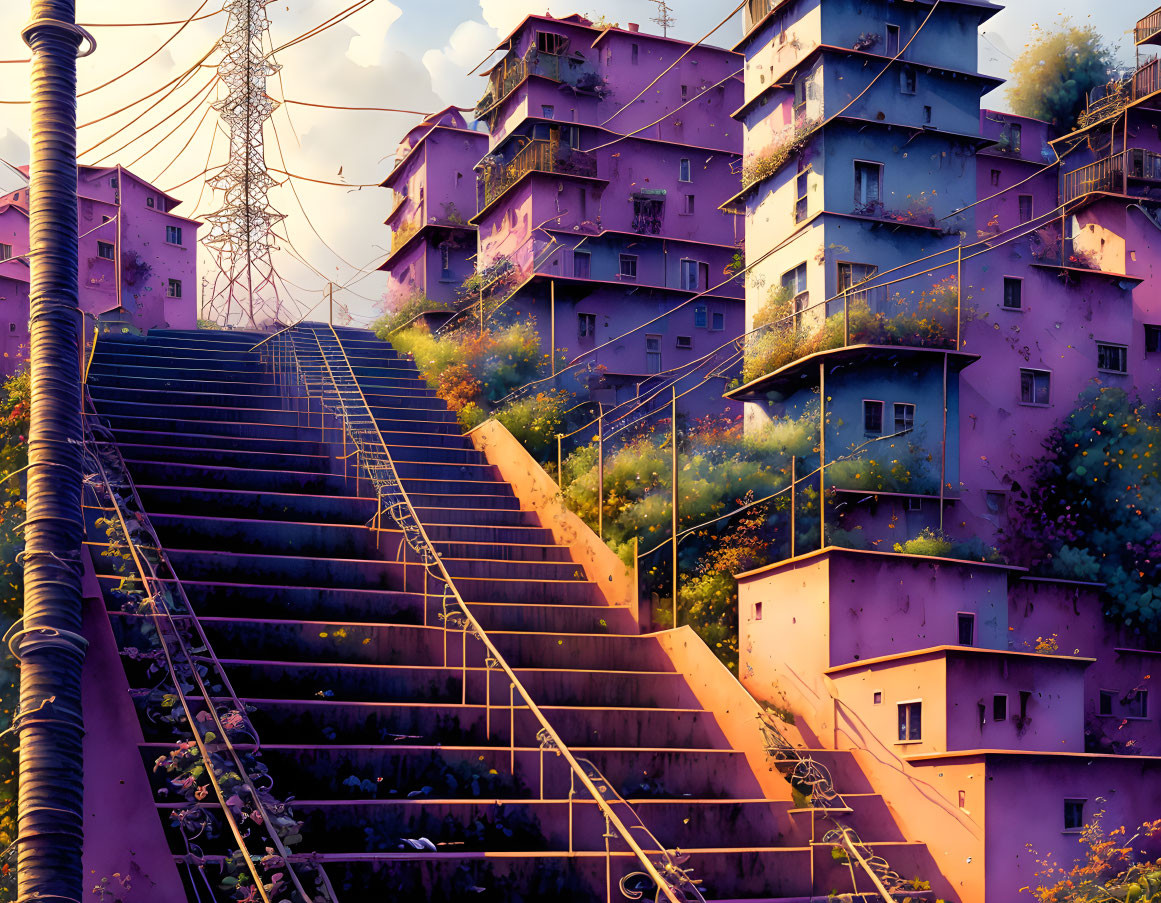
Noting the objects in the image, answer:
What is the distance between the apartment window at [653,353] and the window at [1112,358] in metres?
10.5

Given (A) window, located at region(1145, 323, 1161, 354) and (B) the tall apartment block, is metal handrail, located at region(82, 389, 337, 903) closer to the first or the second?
(B) the tall apartment block

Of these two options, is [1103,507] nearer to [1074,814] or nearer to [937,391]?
[937,391]

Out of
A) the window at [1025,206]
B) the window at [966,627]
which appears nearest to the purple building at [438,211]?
the window at [1025,206]

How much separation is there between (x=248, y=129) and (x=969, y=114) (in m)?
22.5

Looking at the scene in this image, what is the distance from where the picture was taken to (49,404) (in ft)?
18.9

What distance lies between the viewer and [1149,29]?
2938 cm

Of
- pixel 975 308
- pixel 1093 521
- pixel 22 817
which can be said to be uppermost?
pixel 975 308

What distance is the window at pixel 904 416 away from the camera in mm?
21672

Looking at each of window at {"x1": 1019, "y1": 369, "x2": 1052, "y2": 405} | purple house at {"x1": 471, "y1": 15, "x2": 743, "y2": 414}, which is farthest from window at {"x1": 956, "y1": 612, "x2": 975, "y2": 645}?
purple house at {"x1": 471, "y1": 15, "x2": 743, "y2": 414}

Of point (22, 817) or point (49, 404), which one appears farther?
point (49, 404)

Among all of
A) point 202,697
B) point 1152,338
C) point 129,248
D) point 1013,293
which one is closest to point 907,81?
point 1013,293

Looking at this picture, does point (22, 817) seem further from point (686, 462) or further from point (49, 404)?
point (686, 462)

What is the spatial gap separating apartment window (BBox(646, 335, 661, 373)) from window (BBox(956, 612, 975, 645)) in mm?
15643

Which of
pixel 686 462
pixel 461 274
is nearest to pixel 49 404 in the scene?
pixel 686 462
